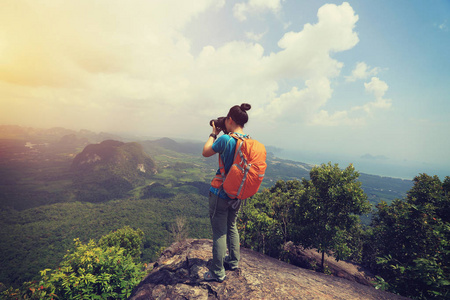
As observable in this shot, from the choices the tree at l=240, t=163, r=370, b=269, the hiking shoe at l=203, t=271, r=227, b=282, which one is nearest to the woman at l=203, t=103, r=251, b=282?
the hiking shoe at l=203, t=271, r=227, b=282

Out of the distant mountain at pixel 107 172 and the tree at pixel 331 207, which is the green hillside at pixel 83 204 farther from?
the tree at pixel 331 207

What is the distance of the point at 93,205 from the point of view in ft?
382

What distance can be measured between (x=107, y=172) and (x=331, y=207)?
208367mm

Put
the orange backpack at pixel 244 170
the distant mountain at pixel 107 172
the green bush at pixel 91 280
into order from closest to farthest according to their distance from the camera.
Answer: the orange backpack at pixel 244 170 → the green bush at pixel 91 280 → the distant mountain at pixel 107 172

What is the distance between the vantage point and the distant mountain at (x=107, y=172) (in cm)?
14362

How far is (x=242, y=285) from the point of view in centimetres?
386

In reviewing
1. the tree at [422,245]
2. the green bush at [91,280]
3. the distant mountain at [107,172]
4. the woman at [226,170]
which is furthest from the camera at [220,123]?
the distant mountain at [107,172]

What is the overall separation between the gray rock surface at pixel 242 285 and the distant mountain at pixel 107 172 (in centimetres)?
16319

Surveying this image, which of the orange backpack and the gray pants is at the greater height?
the orange backpack

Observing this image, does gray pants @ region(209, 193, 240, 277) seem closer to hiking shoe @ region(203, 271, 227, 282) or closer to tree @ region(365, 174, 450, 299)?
hiking shoe @ region(203, 271, 227, 282)

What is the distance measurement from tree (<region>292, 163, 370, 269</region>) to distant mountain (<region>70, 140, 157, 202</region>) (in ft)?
529

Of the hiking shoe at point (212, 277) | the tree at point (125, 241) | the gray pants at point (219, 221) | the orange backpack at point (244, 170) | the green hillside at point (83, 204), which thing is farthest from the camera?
the green hillside at point (83, 204)

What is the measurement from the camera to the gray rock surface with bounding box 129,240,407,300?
3684mm

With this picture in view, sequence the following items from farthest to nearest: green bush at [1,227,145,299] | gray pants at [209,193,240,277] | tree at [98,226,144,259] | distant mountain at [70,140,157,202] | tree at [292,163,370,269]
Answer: distant mountain at [70,140,157,202]
tree at [98,226,144,259]
tree at [292,163,370,269]
green bush at [1,227,145,299]
gray pants at [209,193,240,277]
